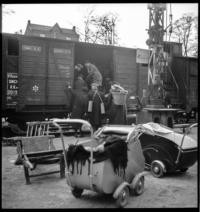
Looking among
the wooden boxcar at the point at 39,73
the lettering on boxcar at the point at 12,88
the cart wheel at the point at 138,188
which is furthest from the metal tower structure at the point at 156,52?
the cart wheel at the point at 138,188

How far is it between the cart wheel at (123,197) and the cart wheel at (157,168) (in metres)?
1.56

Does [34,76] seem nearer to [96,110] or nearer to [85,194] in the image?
[96,110]

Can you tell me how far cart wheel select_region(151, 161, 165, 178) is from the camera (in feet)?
20.7

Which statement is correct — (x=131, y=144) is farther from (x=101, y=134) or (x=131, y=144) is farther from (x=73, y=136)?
(x=73, y=136)

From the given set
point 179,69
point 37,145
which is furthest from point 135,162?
point 179,69

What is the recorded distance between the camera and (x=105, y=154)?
470 centimetres

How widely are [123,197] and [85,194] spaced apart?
2.52ft

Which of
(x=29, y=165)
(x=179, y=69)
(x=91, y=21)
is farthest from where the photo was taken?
(x=91, y=21)

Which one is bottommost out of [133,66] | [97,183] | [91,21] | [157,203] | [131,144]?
[157,203]

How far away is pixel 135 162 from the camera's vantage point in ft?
17.7

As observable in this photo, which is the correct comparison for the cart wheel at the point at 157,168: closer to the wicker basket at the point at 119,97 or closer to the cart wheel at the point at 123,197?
the cart wheel at the point at 123,197

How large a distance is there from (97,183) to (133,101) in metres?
10.2

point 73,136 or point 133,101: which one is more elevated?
point 133,101

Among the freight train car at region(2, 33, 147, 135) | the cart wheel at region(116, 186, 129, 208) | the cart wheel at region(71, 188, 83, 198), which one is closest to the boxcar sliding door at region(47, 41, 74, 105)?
the freight train car at region(2, 33, 147, 135)
